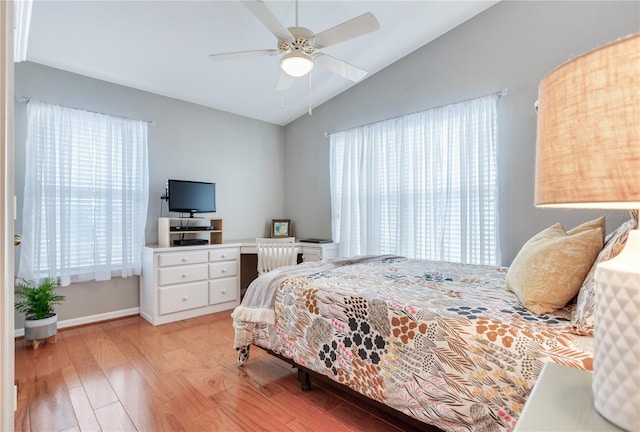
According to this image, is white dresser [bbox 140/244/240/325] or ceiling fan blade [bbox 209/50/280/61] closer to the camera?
ceiling fan blade [bbox 209/50/280/61]

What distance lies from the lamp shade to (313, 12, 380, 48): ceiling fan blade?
5.63ft

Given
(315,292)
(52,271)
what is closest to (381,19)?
(315,292)

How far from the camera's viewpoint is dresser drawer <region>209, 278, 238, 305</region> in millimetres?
3671

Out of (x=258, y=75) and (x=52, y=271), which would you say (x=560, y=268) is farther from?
(x=52, y=271)

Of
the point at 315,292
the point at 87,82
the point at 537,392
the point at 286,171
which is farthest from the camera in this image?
the point at 286,171

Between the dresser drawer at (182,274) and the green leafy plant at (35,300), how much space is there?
85cm

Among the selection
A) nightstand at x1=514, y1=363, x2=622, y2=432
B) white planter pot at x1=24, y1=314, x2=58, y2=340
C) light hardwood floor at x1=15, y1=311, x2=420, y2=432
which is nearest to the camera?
nightstand at x1=514, y1=363, x2=622, y2=432

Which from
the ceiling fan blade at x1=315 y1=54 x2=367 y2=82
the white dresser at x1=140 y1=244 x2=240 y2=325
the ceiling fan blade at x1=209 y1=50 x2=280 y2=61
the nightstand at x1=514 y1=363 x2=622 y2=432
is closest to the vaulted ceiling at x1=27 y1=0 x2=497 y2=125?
the ceiling fan blade at x1=209 y1=50 x2=280 y2=61

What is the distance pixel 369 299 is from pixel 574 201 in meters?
1.20

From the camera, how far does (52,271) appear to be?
298cm

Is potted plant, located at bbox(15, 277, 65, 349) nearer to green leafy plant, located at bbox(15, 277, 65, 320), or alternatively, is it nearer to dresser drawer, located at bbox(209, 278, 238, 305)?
green leafy plant, located at bbox(15, 277, 65, 320)

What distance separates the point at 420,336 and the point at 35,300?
3.22 metres

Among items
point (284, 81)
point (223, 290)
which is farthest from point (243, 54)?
point (223, 290)

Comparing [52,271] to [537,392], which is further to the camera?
[52,271]
